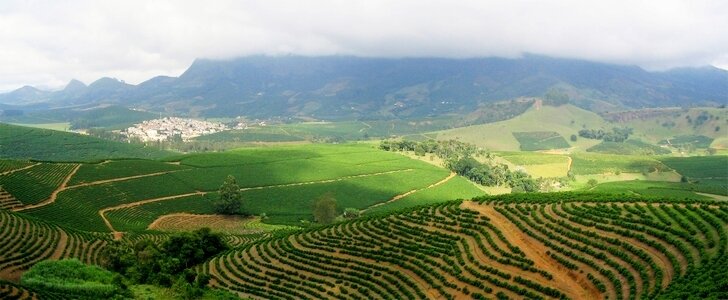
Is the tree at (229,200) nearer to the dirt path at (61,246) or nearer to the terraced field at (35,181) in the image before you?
the terraced field at (35,181)

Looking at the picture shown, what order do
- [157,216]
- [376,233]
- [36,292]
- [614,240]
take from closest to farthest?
1. [36,292]
2. [614,240]
3. [376,233]
4. [157,216]

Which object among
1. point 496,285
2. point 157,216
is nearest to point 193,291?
point 496,285

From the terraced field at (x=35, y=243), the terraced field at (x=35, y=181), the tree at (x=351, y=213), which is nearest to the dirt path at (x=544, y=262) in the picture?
the tree at (x=351, y=213)

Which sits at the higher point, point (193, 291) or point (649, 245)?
point (649, 245)

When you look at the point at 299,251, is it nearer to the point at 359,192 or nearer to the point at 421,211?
the point at 421,211

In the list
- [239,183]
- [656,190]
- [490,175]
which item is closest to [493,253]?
[239,183]
